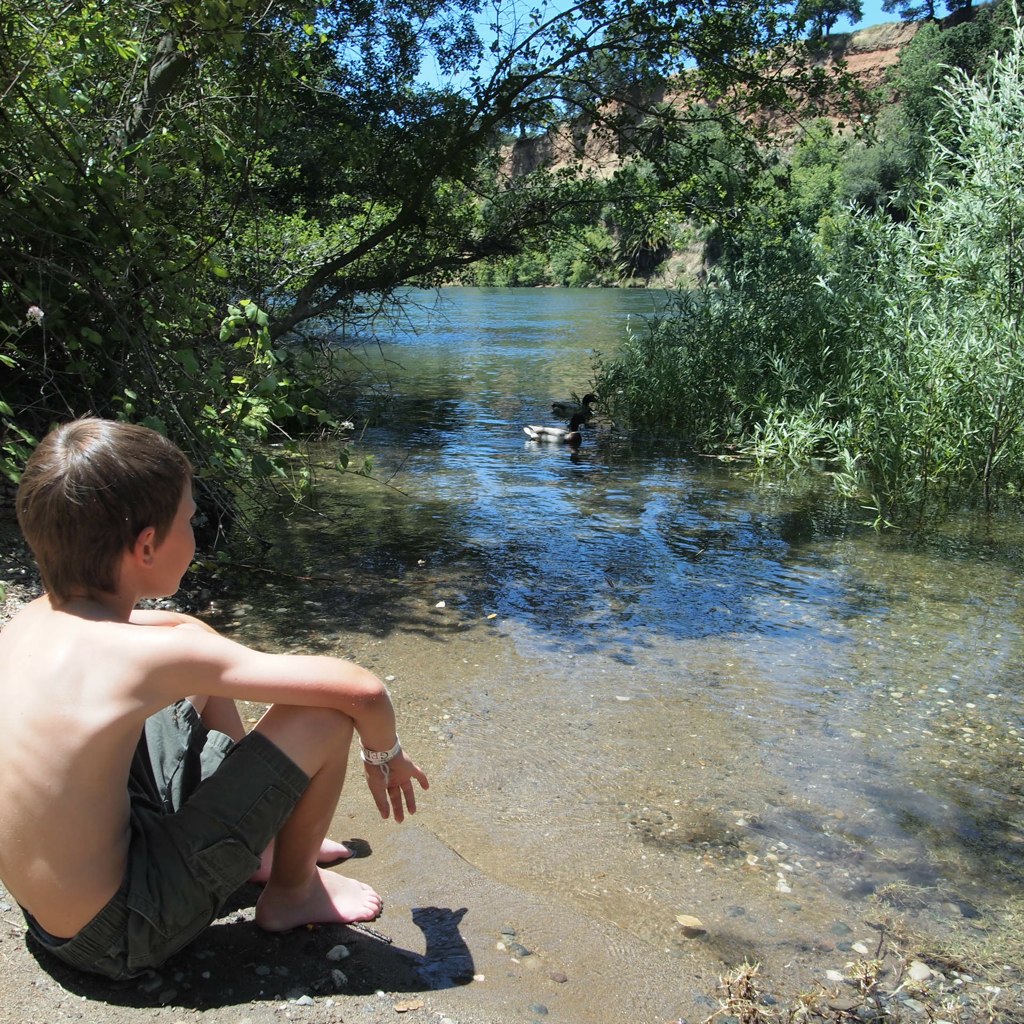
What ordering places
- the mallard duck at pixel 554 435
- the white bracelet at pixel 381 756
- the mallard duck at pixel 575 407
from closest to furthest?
the white bracelet at pixel 381 756
the mallard duck at pixel 554 435
the mallard duck at pixel 575 407

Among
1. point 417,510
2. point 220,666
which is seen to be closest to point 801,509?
point 417,510

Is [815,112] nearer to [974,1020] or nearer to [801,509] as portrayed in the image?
[801,509]

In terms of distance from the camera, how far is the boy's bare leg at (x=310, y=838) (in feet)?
8.02

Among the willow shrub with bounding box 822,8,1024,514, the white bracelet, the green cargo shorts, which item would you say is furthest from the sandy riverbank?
the willow shrub with bounding box 822,8,1024,514

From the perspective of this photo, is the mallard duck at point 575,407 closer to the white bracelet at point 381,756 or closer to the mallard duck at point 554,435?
the mallard duck at point 554,435

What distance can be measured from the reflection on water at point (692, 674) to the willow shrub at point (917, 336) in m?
0.76

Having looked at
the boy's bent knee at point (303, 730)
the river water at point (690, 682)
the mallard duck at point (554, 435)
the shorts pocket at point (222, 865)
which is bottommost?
the river water at point (690, 682)

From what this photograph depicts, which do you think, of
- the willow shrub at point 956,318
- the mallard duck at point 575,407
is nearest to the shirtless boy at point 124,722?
the willow shrub at point 956,318

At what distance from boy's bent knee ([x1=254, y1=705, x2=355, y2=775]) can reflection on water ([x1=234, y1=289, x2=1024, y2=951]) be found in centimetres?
142

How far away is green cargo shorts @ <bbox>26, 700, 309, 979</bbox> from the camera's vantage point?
2314 millimetres

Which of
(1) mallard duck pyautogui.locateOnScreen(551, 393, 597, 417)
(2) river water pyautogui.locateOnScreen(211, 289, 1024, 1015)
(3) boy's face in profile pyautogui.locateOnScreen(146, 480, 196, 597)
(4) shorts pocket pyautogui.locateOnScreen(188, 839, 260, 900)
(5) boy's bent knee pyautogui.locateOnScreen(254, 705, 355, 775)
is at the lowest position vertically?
(2) river water pyautogui.locateOnScreen(211, 289, 1024, 1015)

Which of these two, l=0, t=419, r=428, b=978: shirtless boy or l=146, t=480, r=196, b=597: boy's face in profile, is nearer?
l=0, t=419, r=428, b=978: shirtless boy

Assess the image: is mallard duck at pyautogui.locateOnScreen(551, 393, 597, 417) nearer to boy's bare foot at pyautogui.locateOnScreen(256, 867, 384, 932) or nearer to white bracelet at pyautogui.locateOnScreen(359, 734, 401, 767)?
boy's bare foot at pyautogui.locateOnScreen(256, 867, 384, 932)

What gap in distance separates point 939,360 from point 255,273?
6277mm
